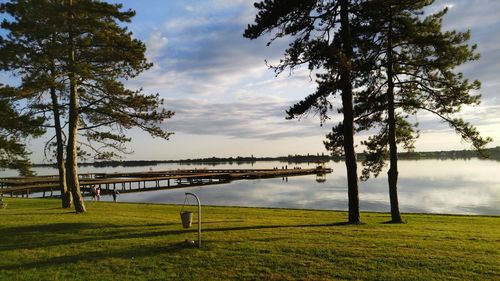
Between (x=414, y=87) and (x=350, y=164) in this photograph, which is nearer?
(x=350, y=164)

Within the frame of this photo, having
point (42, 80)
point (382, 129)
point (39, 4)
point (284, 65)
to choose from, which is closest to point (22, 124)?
point (42, 80)

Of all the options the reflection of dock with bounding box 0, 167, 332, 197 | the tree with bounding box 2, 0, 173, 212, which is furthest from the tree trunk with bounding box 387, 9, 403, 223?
the reflection of dock with bounding box 0, 167, 332, 197

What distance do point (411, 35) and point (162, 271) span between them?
14.2 m

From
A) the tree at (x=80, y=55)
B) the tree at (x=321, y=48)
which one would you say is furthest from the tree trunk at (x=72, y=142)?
the tree at (x=321, y=48)

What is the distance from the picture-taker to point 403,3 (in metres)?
16.6

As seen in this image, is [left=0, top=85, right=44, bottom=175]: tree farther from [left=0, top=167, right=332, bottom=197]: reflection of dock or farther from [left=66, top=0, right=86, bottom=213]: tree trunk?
[left=0, top=167, right=332, bottom=197]: reflection of dock

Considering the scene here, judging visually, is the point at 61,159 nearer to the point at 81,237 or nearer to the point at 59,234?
the point at 59,234

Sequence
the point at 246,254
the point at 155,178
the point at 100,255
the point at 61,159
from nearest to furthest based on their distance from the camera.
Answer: the point at 246,254, the point at 100,255, the point at 61,159, the point at 155,178

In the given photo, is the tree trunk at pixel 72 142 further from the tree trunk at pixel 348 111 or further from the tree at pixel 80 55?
the tree trunk at pixel 348 111

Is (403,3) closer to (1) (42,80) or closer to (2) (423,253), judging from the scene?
(2) (423,253)

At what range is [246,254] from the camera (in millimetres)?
9930

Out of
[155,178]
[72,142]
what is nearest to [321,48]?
[72,142]

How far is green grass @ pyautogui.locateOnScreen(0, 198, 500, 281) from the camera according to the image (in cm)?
862

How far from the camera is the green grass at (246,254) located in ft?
28.3
